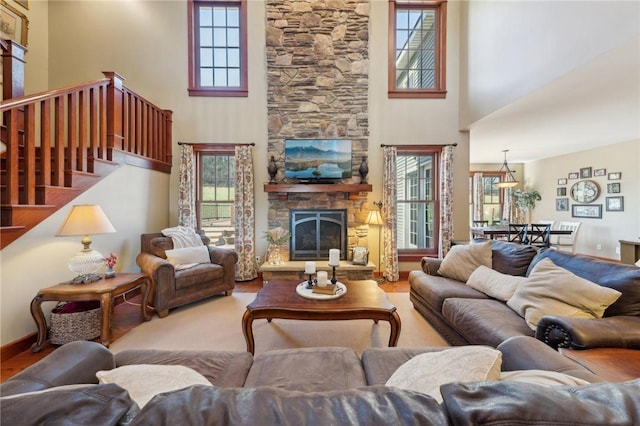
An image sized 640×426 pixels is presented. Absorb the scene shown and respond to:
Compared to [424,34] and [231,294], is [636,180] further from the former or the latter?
[231,294]

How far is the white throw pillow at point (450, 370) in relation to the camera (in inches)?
33.8

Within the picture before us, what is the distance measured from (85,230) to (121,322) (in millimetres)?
1132

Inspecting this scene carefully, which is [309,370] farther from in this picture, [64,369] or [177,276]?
[177,276]

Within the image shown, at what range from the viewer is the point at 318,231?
14.9 feet

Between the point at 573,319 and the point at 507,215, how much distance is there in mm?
7590

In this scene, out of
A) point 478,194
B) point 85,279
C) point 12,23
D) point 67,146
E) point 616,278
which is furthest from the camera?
point 478,194

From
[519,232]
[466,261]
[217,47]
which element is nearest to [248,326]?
[466,261]

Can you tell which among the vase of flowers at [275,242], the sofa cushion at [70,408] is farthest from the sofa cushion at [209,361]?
the vase of flowers at [275,242]

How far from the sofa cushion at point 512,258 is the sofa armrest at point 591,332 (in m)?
0.91

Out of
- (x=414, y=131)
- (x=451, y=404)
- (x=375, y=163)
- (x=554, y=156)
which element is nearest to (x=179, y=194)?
(x=375, y=163)

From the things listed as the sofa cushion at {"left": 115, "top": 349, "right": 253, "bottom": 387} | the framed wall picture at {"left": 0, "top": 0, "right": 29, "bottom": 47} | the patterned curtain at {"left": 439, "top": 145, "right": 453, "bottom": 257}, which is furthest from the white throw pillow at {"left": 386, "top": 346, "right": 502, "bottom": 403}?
the framed wall picture at {"left": 0, "top": 0, "right": 29, "bottom": 47}

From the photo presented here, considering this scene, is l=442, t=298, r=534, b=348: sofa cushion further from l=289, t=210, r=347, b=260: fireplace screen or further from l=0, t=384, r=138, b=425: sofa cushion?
l=289, t=210, r=347, b=260: fireplace screen

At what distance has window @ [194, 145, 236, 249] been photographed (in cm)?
471

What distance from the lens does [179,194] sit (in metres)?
4.40
